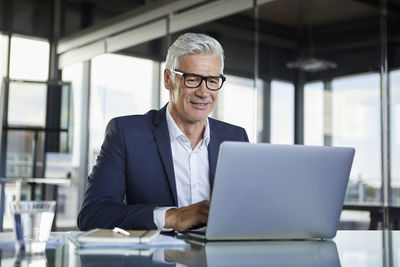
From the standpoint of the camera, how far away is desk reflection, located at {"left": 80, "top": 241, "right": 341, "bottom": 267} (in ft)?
3.23

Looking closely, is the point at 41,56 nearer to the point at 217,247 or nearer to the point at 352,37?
the point at 352,37

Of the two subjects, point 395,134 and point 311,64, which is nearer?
point 395,134

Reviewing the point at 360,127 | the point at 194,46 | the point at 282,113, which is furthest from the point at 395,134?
the point at 194,46

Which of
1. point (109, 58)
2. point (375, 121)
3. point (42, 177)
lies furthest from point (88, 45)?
point (375, 121)

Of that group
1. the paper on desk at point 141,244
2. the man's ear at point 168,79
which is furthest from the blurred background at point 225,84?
the paper on desk at point 141,244

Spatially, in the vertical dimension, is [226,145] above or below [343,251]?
above

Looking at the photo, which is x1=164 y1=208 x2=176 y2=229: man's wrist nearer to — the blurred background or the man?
the man

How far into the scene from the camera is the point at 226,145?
4.02ft

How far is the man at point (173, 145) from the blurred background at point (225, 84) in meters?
1.32

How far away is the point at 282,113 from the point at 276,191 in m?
3.14

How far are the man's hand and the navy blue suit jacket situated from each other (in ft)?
0.96

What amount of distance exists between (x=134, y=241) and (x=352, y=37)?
12.3 ft

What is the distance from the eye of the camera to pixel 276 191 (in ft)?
4.30

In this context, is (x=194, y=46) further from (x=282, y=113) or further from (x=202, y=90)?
(x=282, y=113)
